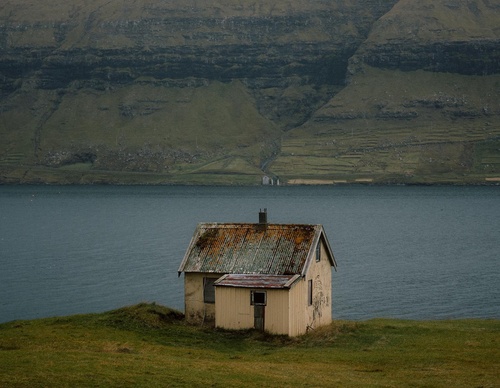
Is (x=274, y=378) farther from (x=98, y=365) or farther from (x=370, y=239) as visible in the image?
(x=370, y=239)

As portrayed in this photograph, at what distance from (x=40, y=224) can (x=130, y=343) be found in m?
153

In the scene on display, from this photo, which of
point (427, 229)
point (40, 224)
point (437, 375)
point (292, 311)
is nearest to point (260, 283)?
point (292, 311)

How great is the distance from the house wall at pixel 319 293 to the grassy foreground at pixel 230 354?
3.11 feet

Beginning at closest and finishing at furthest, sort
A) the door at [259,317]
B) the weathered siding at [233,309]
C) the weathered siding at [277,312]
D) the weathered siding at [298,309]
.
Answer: the weathered siding at [277,312], the weathered siding at [298,309], the door at [259,317], the weathered siding at [233,309]

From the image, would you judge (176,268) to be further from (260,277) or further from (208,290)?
(260,277)

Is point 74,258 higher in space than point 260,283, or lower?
lower

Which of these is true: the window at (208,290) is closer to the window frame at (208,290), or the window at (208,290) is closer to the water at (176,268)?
the window frame at (208,290)

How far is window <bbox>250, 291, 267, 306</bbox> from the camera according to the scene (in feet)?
168

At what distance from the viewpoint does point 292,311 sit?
51.2m

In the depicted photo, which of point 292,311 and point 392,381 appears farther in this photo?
point 292,311

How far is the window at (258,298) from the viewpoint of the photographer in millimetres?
51281

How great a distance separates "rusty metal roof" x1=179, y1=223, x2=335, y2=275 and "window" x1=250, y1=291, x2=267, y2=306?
2.41 meters

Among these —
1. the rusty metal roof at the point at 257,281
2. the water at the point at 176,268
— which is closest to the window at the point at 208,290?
the rusty metal roof at the point at 257,281

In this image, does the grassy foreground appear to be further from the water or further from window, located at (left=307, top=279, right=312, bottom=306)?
the water
